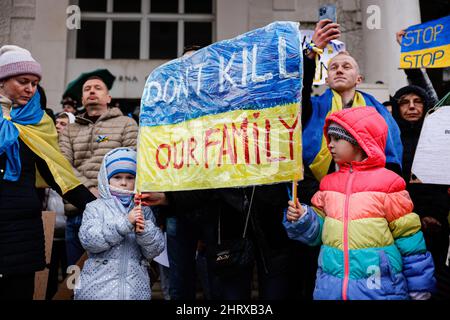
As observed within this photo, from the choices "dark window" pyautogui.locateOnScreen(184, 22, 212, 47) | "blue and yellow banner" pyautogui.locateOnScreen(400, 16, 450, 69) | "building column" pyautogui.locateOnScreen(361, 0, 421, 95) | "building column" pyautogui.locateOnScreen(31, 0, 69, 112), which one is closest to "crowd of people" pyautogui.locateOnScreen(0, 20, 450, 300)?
"blue and yellow banner" pyautogui.locateOnScreen(400, 16, 450, 69)

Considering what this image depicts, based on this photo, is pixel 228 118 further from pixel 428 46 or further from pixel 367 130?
pixel 428 46

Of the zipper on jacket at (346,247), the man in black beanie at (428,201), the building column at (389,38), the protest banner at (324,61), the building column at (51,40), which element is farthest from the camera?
the building column at (51,40)

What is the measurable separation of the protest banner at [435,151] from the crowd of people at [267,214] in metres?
0.18

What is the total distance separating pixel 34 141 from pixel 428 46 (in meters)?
3.47

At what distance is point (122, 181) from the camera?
3.29m

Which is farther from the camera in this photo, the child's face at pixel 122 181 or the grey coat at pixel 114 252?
the child's face at pixel 122 181

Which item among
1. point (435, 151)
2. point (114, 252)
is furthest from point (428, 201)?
point (114, 252)

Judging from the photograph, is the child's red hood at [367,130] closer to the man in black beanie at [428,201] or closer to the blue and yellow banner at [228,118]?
the blue and yellow banner at [228,118]

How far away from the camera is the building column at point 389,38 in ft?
24.4

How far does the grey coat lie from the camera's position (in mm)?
3012

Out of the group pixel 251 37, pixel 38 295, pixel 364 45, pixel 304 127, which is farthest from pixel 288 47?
pixel 364 45

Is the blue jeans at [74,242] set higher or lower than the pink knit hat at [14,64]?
lower

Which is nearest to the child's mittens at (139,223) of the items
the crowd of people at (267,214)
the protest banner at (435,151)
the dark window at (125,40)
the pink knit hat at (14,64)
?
the crowd of people at (267,214)

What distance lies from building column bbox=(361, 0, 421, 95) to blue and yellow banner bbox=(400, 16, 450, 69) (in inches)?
104
